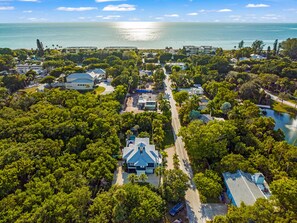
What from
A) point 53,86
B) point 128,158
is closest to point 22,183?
point 128,158

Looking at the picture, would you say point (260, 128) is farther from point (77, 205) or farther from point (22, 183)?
point (22, 183)

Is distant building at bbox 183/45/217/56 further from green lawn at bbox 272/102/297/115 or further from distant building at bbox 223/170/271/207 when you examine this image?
distant building at bbox 223/170/271/207

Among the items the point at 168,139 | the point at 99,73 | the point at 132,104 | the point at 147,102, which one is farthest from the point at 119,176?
the point at 99,73

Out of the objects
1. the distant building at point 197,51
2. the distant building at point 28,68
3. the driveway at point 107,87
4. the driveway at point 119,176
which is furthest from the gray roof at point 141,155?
the distant building at point 197,51

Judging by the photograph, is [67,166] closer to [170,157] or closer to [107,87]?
[170,157]

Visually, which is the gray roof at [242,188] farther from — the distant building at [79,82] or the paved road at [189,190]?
the distant building at [79,82]
